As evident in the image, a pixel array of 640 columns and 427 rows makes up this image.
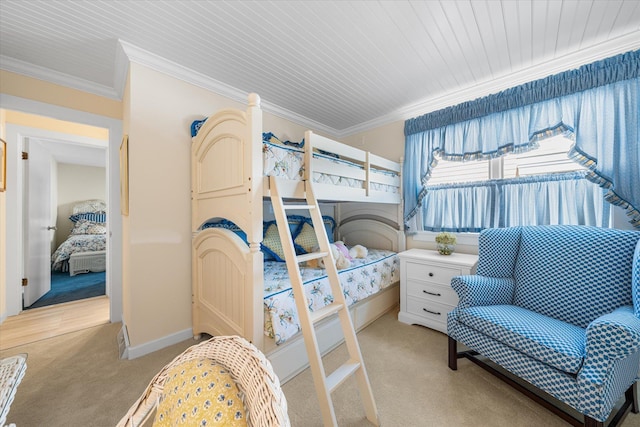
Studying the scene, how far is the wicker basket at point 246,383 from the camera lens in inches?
22.1

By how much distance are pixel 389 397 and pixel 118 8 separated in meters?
3.13

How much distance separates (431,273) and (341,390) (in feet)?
4.55

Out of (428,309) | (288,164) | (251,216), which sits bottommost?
(428,309)

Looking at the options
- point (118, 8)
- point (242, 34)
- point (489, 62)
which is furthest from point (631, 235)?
point (118, 8)

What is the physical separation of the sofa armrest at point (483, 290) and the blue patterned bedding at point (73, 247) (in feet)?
20.8

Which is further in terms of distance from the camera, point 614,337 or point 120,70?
point 120,70

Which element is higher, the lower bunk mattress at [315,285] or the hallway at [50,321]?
the lower bunk mattress at [315,285]

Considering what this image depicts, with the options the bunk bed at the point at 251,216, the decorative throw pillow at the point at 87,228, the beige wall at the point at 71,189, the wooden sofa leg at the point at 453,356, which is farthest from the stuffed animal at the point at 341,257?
the beige wall at the point at 71,189

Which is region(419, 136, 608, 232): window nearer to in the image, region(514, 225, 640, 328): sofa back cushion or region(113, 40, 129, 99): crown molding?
region(514, 225, 640, 328): sofa back cushion

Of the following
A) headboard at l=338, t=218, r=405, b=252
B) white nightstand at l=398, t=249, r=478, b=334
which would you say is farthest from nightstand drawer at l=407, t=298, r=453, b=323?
headboard at l=338, t=218, r=405, b=252

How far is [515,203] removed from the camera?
2.33m

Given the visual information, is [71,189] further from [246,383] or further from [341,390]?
[246,383]

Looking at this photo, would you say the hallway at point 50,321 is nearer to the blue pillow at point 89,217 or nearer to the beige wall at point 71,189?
the blue pillow at point 89,217

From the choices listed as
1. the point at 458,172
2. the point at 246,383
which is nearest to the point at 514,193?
the point at 458,172
